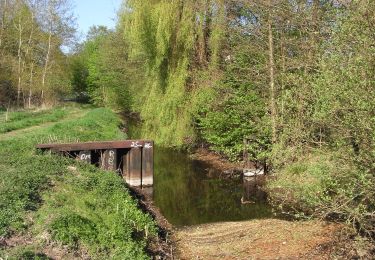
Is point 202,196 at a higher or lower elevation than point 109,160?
lower

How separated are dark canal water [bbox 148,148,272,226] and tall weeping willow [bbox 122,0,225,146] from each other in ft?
6.06

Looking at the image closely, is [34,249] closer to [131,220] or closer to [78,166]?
[131,220]

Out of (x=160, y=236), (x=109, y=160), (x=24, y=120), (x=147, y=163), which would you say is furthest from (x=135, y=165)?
(x=24, y=120)

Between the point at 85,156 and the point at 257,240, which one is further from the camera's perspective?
the point at 85,156

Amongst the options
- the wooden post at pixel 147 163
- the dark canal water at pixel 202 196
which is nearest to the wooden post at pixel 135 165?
the wooden post at pixel 147 163

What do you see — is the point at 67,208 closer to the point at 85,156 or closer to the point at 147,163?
the point at 85,156

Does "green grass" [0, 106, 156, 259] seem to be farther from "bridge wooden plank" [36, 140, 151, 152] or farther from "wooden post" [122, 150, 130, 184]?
"wooden post" [122, 150, 130, 184]

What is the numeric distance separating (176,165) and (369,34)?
1645 centimetres

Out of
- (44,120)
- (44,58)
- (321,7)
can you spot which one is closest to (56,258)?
(321,7)

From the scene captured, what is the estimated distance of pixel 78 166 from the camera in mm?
14281

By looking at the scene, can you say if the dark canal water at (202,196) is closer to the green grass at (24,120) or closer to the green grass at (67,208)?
the green grass at (67,208)

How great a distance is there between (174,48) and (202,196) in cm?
858

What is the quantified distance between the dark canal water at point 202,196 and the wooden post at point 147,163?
0.56 meters

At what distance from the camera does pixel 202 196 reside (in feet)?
58.9
